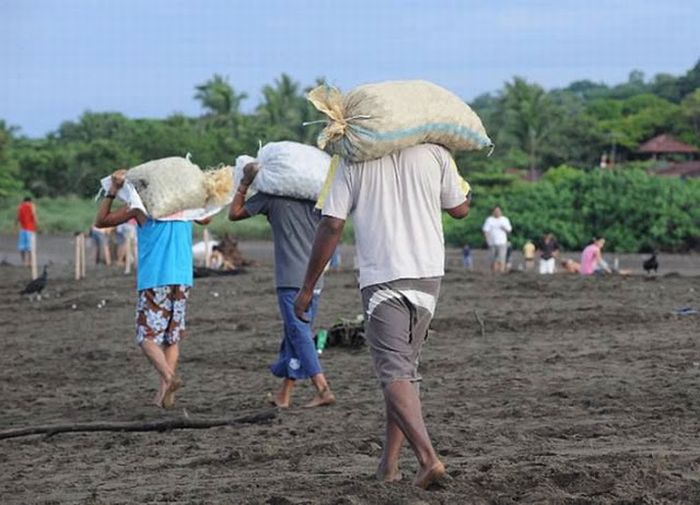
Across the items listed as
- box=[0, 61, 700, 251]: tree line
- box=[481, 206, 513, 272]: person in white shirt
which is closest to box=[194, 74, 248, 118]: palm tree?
box=[0, 61, 700, 251]: tree line

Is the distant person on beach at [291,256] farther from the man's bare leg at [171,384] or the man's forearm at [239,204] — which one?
the man's bare leg at [171,384]

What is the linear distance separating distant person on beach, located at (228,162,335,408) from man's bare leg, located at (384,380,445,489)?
11.5ft

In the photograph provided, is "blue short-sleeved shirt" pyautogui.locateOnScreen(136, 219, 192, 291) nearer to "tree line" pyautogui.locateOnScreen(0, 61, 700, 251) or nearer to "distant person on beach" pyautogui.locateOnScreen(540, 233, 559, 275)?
"distant person on beach" pyautogui.locateOnScreen(540, 233, 559, 275)

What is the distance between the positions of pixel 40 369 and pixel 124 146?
51391mm

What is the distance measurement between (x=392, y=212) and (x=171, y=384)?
425 cm

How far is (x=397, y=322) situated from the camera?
6.77 metres

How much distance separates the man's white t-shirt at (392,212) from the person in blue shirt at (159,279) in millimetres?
3927

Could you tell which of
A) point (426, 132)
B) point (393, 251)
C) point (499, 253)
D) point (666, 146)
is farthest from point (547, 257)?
point (666, 146)

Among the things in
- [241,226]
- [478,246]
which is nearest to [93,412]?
[478,246]

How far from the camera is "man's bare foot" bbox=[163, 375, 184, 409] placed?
10625mm

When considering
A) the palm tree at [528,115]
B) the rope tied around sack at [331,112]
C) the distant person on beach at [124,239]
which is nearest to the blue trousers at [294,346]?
the rope tied around sack at [331,112]

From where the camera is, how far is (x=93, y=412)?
10.9 m

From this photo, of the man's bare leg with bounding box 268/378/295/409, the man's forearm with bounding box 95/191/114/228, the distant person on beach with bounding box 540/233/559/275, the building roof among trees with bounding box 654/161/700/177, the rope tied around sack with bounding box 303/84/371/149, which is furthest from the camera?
the building roof among trees with bounding box 654/161/700/177

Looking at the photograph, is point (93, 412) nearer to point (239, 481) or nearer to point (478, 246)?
point (239, 481)
